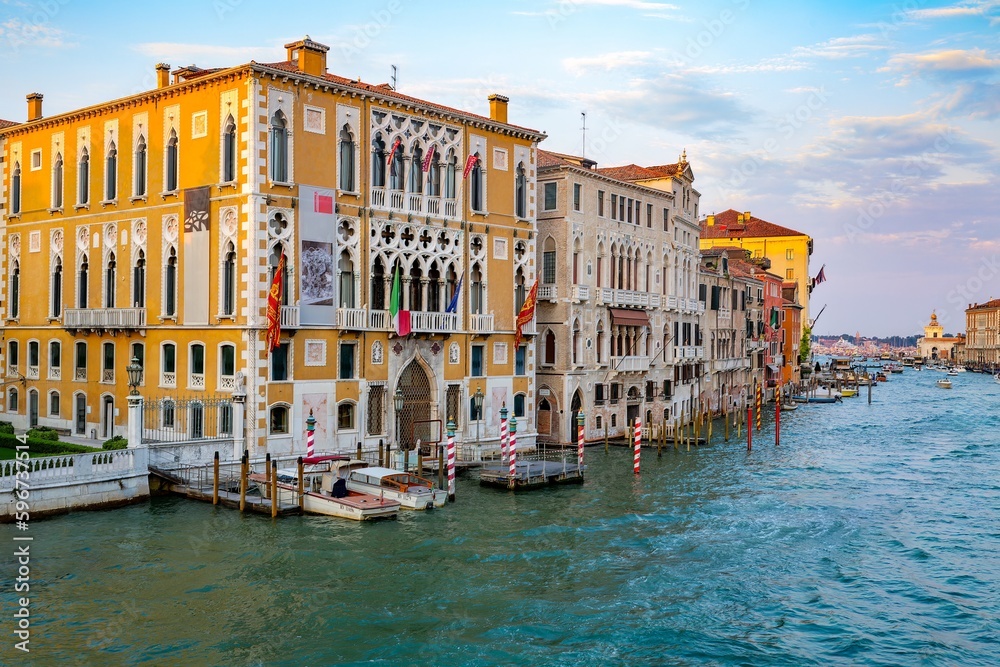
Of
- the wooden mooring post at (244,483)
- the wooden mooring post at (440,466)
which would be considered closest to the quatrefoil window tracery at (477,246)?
the wooden mooring post at (440,466)

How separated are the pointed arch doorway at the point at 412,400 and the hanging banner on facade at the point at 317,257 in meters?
3.93

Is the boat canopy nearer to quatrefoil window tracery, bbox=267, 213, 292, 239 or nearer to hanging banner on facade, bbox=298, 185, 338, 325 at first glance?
hanging banner on facade, bbox=298, 185, 338, 325

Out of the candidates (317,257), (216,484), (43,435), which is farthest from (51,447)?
(317,257)

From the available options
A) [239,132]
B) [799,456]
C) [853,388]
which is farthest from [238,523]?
[853,388]

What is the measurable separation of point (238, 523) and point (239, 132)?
11.1 metres

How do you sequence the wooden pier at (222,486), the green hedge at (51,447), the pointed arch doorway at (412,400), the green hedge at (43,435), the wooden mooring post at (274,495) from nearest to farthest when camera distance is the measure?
1. the wooden mooring post at (274,495)
2. the wooden pier at (222,486)
3. the green hedge at (51,447)
4. the green hedge at (43,435)
5. the pointed arch doorway at (412,400)

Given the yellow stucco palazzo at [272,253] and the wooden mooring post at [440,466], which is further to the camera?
the wooden mooring post at [440,466]

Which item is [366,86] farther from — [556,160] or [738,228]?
[738,228]

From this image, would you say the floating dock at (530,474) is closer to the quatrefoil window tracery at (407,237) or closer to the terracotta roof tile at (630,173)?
the quatrefoil window tracery at (407,237)

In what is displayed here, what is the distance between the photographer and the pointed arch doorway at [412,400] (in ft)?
101

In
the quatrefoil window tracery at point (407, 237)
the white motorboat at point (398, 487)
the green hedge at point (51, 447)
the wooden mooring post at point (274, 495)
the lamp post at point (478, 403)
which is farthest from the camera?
the lamp post at point (478, 403)

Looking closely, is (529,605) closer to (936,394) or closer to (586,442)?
(586,442)

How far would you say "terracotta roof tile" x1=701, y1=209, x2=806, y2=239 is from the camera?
8419 cm

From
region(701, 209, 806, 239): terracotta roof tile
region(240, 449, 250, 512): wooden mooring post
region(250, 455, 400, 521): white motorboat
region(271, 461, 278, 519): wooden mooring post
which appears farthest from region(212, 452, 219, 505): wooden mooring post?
region(701, 209, 806, 239): terracotta roof tile
